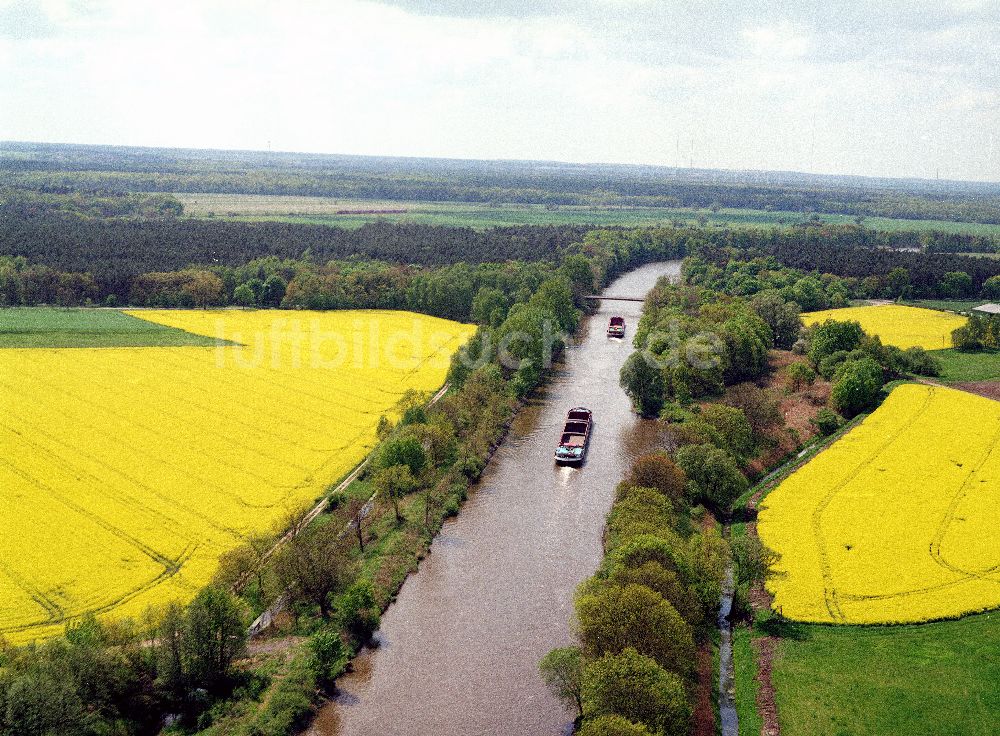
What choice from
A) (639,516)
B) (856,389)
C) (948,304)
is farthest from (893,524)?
(948,304)

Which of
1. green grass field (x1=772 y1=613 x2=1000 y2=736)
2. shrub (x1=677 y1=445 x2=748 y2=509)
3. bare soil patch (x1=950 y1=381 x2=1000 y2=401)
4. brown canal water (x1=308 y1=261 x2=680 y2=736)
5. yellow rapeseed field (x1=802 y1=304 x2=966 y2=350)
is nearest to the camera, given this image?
green grass field (x1=772 y1=613 x2=1000 y2=736)

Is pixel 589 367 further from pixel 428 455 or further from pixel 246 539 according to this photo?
pixel 246 539

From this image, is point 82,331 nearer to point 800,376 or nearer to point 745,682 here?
point 800,376

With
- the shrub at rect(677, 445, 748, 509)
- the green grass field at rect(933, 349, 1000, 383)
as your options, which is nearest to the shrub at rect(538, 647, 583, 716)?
the shrub at rect(677, 445, 748, 509)

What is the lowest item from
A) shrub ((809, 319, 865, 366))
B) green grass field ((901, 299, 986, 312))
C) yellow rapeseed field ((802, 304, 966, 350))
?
yellow rapeseed field ((802, 304, 966, 350))

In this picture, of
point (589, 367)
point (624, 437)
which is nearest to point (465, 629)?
point (624, 437)

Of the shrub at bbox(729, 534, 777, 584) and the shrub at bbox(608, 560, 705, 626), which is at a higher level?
the shrub at bbox(608, 560, 705, 626)

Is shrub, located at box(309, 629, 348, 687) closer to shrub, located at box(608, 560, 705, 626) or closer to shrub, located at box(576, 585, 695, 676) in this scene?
shrub, located at box(576, 585, 695, 676)
